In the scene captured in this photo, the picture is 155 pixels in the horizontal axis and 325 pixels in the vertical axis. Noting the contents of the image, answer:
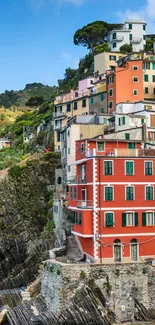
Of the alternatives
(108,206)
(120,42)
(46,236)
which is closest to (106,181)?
(108,206)

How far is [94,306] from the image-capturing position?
40188 millimetres

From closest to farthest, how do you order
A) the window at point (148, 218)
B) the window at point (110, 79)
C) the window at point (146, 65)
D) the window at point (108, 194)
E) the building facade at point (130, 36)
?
1. the window at point (108, 194)
2. the window at point (148, 218)
3. the window at point (110, 79)
4. the window at point (146, 65)
5. the building facade at point (130, 36)

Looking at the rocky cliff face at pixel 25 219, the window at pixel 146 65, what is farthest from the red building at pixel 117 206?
the window at pixel 146 65

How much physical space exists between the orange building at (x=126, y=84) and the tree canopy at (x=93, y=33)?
38999 mm

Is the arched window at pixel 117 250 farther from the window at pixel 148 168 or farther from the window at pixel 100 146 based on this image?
the window at pixel 100 146

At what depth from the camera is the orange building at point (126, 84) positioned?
70.9 m

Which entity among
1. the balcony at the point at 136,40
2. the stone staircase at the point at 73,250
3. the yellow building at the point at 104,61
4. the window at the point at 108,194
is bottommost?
the stone staircase at the point at 73,250

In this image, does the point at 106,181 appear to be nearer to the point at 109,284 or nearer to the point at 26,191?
the point at 109,284

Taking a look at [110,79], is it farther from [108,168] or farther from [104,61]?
[108,168]

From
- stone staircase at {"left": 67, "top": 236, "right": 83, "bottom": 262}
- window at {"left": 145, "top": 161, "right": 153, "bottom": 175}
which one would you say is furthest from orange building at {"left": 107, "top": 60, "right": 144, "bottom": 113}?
window at {"left": 145, "top": 161, "right": 153, "bottom": 175}

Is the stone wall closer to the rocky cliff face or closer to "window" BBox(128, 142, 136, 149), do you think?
"window" BBox(128, 142, 136, 149)

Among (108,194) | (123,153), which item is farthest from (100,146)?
(108,194)

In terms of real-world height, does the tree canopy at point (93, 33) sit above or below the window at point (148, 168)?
above

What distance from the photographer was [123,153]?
4569cm
